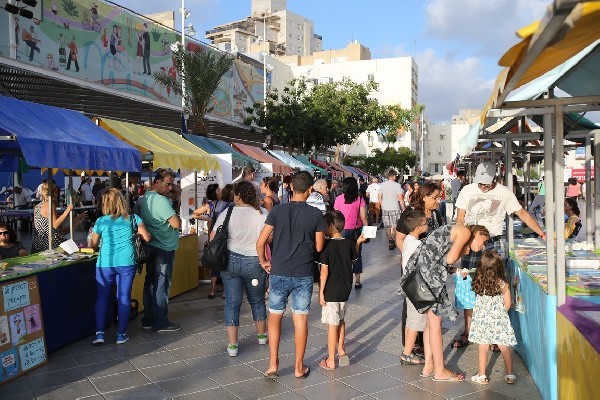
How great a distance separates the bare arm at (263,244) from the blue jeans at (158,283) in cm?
177

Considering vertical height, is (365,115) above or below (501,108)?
above

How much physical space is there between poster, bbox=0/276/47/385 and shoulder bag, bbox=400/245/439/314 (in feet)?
11.3

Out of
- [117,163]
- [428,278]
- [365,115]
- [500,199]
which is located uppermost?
[365,115]

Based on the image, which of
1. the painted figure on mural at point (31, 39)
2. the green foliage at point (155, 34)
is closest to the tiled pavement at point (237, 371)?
the painted figure on mural at point (31, 39)

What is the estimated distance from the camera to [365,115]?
3170 cm

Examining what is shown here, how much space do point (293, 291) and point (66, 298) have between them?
2635 millimetres

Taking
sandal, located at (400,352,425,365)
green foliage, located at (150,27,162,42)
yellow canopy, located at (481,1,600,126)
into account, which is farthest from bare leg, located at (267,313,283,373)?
green foliage, located at (150,27,162,42)

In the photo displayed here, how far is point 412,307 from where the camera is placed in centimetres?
536

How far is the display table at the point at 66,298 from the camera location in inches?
230

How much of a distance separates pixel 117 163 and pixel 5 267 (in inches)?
86.0

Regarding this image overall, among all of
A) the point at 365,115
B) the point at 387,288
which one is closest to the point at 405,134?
the point at 365,115

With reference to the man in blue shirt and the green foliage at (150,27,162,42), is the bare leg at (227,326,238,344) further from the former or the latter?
the green foliage at (150,27,162,42)

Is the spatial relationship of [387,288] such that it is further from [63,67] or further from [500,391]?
[63,67]

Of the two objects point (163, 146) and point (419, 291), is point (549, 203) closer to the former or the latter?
point (419, 291)
